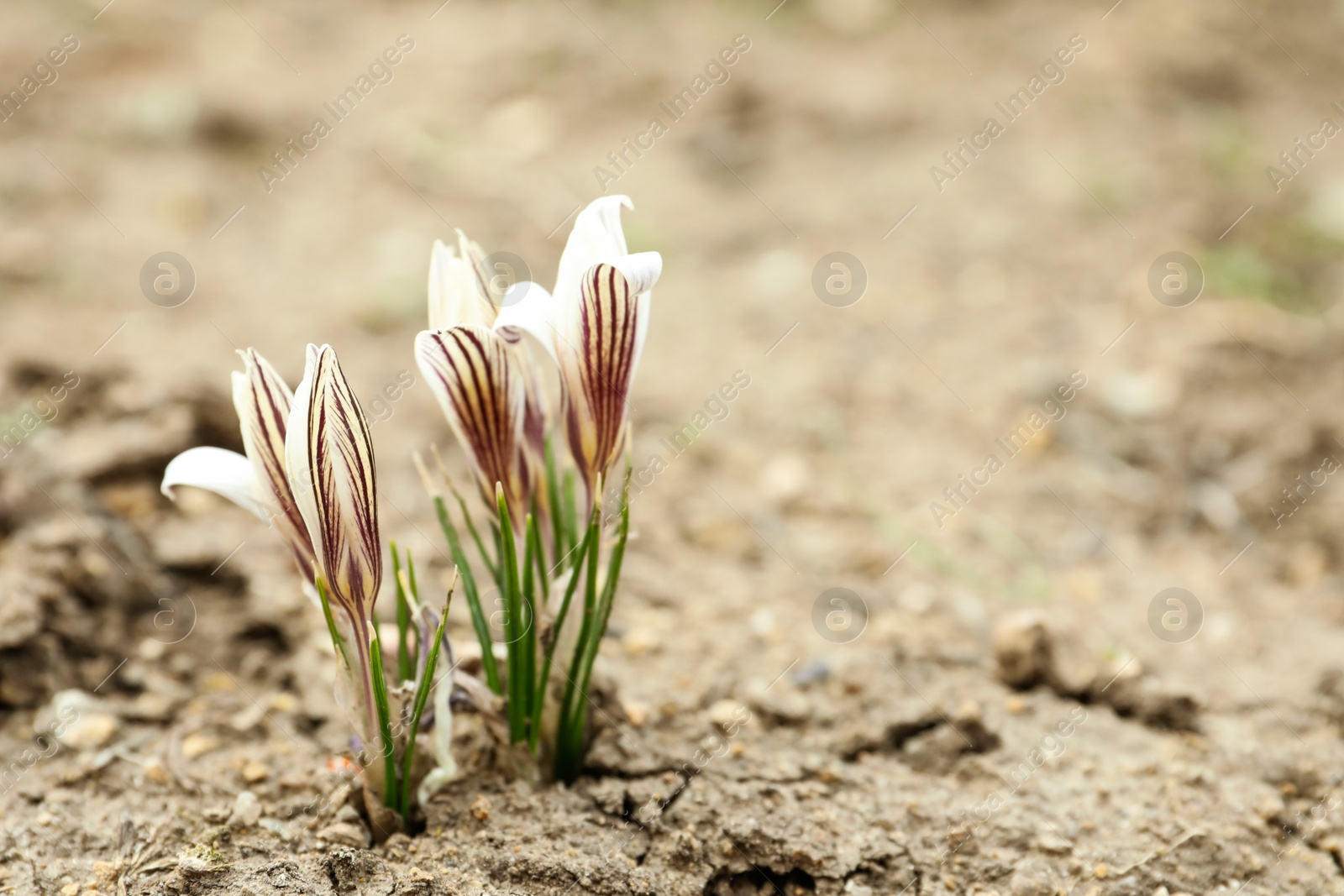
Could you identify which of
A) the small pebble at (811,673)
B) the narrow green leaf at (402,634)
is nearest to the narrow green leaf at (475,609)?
the narrow green leaf at (402,634)

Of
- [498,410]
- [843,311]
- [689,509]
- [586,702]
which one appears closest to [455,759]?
[586,702]

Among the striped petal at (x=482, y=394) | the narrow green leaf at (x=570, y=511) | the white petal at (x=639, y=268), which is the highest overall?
the white petal at (x=639, y=268)

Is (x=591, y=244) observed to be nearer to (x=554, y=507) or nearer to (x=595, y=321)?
(x=595, y=321)

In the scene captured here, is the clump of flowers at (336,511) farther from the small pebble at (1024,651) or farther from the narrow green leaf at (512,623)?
the small pebble at (1024,651)

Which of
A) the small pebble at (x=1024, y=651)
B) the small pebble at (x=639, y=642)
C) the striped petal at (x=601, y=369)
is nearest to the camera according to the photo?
the striped petal at (x=601, y=369)

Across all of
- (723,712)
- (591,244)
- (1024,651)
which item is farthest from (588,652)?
(1024,651)

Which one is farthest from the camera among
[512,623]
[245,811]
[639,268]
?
[245,811]

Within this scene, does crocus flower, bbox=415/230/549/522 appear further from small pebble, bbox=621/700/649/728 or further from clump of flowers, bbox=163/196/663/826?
small pebble, bbox=621/700/649/728
